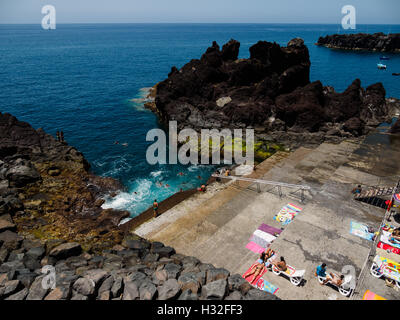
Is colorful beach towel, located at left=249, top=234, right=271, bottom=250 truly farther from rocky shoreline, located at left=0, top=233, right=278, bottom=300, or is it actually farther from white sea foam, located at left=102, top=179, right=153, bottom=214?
white sea foam, located at left=102, top=179, right=153, bottom=214

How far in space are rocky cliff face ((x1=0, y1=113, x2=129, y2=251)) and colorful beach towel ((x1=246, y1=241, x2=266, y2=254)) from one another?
31.4ft

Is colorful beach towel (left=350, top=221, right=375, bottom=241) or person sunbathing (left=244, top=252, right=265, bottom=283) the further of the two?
colorful beach towel (left=350, top=221, right=375, bottom=241)

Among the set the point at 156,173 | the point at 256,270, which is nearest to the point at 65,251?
the point at 256,270

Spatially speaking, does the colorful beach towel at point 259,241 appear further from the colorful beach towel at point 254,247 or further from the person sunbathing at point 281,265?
the person sunbathing at point 281,265

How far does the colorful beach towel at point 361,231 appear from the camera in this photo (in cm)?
1532

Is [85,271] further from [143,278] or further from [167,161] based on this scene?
[167,161]

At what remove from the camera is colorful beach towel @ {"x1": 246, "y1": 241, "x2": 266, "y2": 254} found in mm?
15788

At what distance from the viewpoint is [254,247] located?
637 inches

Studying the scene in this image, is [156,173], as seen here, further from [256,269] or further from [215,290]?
[215,290]

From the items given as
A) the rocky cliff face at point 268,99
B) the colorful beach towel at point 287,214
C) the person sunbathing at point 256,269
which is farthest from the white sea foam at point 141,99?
the person sunbathing at point 256,269

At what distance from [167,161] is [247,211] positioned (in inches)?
764

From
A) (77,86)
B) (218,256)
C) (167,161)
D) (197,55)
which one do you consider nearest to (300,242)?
(218,256)

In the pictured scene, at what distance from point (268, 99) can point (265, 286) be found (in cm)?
3899

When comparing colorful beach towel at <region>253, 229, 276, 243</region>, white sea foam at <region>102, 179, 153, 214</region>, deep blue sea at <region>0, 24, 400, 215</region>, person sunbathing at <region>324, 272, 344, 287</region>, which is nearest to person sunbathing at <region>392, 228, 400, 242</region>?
person sunbathing at <region>324, 272, 344, 287</region>
